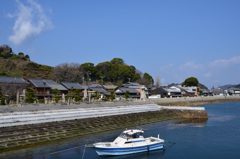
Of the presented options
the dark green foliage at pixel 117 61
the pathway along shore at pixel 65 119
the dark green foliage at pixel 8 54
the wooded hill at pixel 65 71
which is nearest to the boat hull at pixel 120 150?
the pathway along shore at pixel 65 119

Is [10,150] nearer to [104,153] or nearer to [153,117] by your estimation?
[104,153]

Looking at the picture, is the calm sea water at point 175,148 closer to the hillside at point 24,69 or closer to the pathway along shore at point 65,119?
the pathway along shore at point 65,119

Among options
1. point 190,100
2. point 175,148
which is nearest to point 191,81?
point 190,100

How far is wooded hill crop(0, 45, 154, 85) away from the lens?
83812 millimetres

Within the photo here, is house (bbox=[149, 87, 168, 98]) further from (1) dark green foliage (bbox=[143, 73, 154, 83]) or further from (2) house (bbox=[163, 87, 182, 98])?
(1) dark green foliage (bbox=[143, 73, 154, 83])

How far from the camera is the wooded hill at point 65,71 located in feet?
275

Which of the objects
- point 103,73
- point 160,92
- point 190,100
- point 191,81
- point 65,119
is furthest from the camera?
point 191,81

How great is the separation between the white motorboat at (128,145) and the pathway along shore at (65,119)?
8292 mm

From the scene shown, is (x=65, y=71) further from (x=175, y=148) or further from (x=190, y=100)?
(x=175, y=148)

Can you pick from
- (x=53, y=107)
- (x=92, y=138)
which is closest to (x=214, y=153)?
(x=92, y=138)

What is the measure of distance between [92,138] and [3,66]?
75.9 m

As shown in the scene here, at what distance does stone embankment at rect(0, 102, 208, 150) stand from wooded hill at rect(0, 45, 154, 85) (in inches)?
1798

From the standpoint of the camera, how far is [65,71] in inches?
3329

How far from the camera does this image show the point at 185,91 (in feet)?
372
